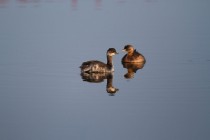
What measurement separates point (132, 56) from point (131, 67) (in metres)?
0.70

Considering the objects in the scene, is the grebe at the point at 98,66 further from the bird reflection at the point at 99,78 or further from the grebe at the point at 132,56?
the grebe at the point at 132,56

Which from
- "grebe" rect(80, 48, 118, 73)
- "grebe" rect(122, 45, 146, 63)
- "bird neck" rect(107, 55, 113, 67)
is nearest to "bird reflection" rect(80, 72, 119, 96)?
"grebe" rect(80, 48, 118, 73)

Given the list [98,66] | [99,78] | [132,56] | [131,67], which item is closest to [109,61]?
[98,66]

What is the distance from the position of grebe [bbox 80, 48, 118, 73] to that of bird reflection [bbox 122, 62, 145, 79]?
51 cm

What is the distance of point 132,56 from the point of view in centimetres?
2159

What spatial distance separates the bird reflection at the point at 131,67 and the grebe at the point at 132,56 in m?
0.12

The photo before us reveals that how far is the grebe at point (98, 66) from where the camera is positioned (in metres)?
19.2

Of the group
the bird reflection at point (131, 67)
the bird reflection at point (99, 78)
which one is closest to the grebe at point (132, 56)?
the bird reflection at point (131, 67)

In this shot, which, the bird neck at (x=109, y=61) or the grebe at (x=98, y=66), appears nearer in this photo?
the grebe at (x=98, y=66)
